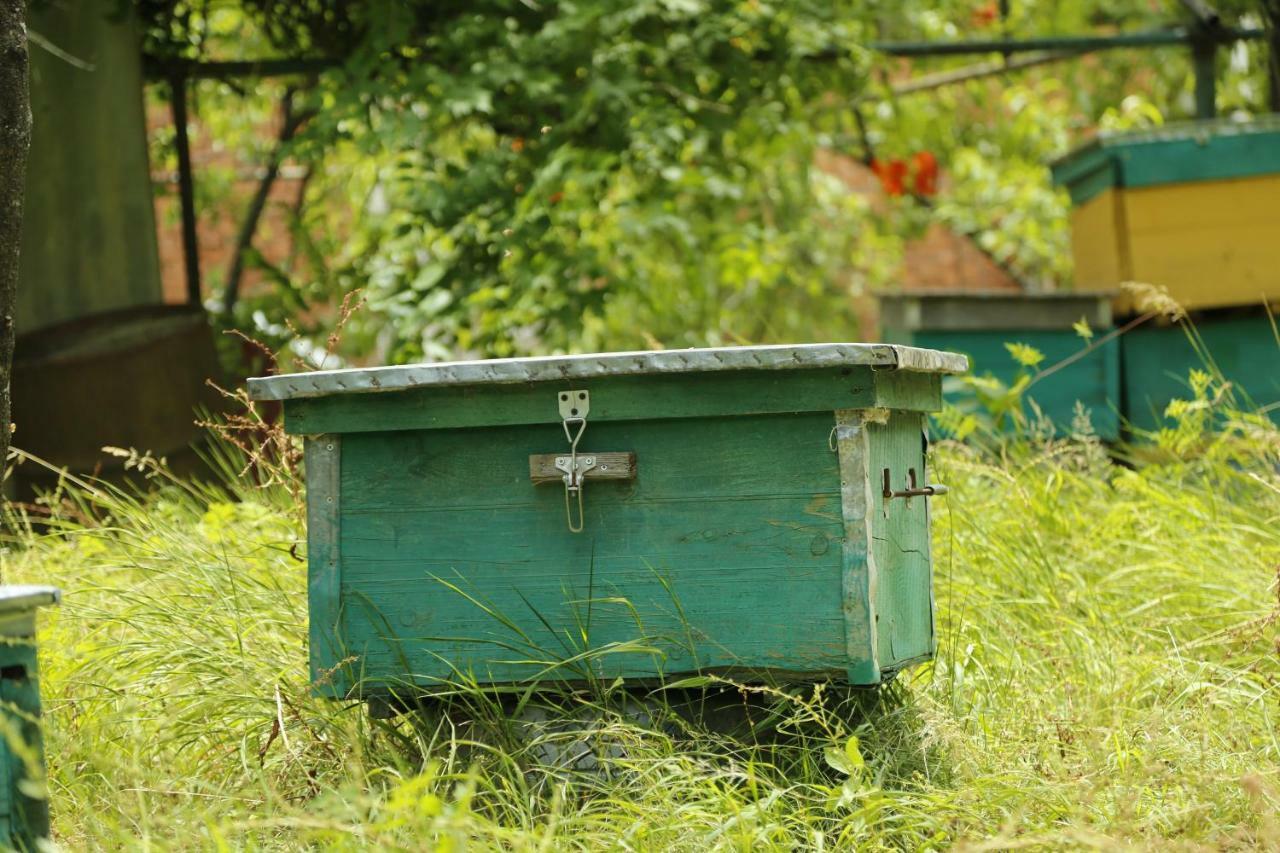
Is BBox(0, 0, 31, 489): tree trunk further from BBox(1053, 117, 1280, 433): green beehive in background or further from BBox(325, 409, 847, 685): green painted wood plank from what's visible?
BBox(1053, 117, 1280, 433): green beehive in background

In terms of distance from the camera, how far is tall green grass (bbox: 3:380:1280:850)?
2236 mm

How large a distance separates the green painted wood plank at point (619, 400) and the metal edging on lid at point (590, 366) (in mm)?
38

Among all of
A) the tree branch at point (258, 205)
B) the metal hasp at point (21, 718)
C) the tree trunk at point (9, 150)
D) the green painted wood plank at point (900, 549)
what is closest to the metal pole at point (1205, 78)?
the tree branch at point (258, 205)

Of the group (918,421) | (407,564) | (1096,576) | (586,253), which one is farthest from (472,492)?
(586,253)

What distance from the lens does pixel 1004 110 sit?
10766 mm

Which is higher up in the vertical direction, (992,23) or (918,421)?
(992,23)

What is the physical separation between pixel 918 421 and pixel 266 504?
1837 mm

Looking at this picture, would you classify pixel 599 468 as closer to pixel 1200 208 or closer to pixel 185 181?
pixel 1200 208

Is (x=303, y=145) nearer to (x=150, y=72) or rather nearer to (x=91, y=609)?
(x=150, y=72)

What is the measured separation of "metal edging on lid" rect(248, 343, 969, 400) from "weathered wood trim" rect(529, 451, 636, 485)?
5.5 inches

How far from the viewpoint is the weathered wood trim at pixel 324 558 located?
8.50ft

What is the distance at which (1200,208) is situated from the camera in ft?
18.1

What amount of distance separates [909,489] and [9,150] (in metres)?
1.71

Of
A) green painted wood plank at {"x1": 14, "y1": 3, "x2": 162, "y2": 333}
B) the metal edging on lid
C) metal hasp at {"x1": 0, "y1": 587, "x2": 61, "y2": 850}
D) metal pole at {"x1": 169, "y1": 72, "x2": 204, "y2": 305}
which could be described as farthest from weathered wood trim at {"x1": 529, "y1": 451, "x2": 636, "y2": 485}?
metal pole at {"x1": 169, "y1": 72, "x2": 204, "y2": 305}
